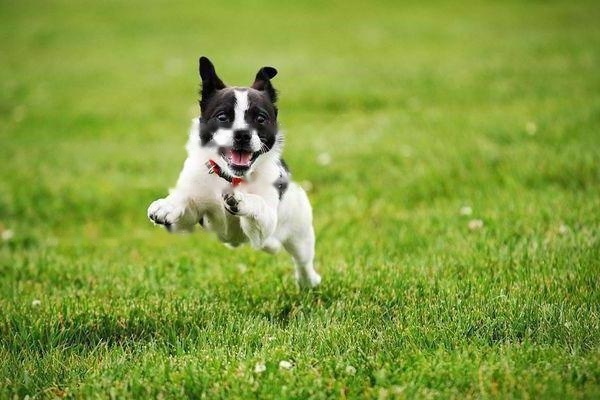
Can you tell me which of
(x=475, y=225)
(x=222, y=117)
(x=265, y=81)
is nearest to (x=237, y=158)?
(x=222, y=117)

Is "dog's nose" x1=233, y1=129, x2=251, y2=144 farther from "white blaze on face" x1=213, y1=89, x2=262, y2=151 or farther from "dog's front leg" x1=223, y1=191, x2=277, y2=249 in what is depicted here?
"dog's front leg" x1=223, y1=191, x2=277, y2=249

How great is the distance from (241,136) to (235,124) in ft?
0.34

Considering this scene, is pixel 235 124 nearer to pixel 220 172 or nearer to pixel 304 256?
pixel 220 172

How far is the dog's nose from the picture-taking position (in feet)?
12.9

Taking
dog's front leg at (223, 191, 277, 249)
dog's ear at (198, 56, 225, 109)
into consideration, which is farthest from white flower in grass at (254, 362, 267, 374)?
dog's ear at (198, 56, 225, 109)

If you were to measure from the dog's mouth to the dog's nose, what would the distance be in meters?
0.07

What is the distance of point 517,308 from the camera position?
4.27 metres

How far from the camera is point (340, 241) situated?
21.4ft

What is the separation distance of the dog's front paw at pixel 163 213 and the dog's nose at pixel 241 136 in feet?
1.81

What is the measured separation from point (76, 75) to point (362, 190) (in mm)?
11028

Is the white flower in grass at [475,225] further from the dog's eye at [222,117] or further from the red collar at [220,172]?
the dog's eye at [222,117]

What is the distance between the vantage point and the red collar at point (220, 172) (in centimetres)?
415

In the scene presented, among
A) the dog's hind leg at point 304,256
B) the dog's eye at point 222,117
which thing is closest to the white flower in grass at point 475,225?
the dog's hind leg at point 304,256

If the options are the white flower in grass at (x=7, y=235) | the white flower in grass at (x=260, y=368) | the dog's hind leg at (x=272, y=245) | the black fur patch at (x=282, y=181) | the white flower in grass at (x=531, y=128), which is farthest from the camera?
the white flower in grass at (x=531, y=128)
